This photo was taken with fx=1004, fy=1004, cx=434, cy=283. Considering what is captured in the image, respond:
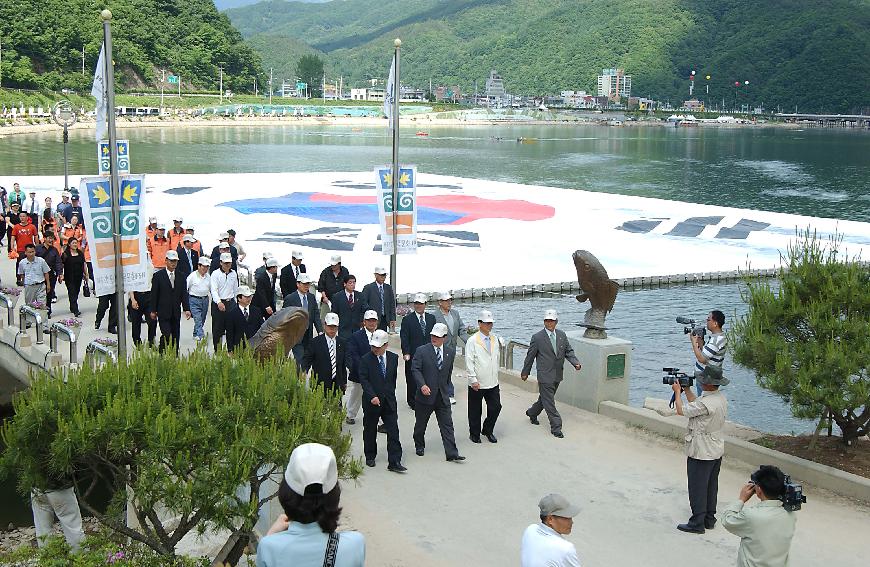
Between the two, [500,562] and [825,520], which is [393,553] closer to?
[500,562]

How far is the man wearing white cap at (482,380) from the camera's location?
12086mm

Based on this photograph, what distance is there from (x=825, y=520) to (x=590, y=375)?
13.9 feet

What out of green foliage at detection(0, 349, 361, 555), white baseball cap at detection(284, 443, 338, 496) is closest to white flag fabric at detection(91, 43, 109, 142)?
green foliage at detection(0, 349, 361, 555)

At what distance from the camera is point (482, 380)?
40.0ft

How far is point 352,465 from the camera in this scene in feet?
22.2

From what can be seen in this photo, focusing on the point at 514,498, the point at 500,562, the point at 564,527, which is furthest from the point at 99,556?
the point at 514,498

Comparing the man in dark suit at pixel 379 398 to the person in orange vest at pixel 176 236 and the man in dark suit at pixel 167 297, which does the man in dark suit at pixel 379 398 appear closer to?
the man in dark suit at pixel 167 297

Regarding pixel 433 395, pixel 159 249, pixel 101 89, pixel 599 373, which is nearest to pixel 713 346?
pixel 599 373

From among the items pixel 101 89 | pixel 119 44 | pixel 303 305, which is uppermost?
pixel 119 44

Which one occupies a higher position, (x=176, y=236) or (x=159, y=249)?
(x=176, y=236)

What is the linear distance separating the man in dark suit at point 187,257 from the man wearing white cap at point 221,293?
2.19 metres

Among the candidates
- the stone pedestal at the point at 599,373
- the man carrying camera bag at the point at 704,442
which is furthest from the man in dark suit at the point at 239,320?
the man carrying camera bag at the point at 704,442

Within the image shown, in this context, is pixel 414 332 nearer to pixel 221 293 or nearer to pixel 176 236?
pixel 221 293

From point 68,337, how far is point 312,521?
1205cm
